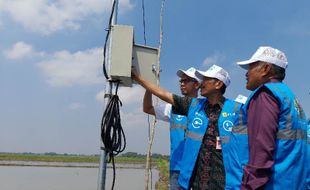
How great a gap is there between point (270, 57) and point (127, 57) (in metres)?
1.25

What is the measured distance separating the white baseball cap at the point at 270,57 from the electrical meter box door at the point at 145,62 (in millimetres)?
1096

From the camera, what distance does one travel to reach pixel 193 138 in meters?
3.17

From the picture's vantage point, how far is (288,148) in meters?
2.11

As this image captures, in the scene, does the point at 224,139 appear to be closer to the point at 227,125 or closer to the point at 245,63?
the point at 227,125

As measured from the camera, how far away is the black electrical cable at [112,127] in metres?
3.31

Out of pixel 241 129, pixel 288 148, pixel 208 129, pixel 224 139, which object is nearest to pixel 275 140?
pixel 288 148

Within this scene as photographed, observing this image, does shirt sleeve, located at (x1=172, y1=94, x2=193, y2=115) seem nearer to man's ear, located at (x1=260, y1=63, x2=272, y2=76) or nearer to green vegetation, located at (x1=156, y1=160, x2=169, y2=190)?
man's ear, located at (x1=260, y1=63, x2=272, y2=76)

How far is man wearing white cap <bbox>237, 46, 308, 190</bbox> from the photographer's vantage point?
2.05m

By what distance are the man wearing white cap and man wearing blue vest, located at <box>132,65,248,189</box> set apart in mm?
710

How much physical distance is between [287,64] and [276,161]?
65cm

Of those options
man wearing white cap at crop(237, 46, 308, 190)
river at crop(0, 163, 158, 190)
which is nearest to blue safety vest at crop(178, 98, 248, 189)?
man wearing white cap at crop(237, 46, 308, 190)

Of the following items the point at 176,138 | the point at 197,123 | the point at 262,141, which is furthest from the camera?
the point at 176,138

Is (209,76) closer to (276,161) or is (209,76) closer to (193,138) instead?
(193,138)

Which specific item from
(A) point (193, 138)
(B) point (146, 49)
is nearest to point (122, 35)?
(B) point (146, 49)
